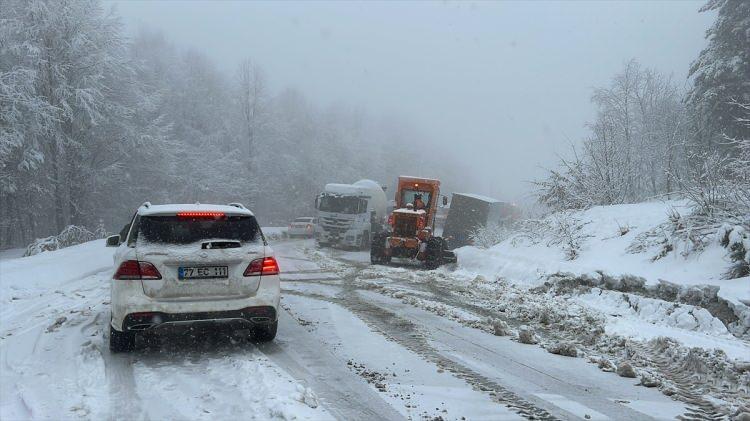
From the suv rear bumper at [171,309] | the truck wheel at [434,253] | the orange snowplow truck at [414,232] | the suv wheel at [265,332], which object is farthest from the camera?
the orange snowplow truck at [414,232]

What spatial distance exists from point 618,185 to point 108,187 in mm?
30086

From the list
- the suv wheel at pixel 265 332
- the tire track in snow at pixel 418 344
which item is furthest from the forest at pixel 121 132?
the suv wheel at pixel 265 332

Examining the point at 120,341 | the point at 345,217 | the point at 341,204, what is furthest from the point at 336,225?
the point at 120,341

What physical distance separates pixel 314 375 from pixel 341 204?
22.2 m

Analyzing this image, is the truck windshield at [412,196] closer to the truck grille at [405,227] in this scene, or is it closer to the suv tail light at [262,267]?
the truck grille at [405,227]

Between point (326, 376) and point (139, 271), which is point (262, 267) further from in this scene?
point (326, 376)

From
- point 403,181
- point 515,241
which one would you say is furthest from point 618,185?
point 403,181

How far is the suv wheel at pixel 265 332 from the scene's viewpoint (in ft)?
21.4

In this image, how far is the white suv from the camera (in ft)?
18.6

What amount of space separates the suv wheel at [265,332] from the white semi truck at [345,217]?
65.8 ft

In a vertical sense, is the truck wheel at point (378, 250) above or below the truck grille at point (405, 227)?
below

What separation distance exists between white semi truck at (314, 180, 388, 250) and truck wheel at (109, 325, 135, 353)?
68.1ft

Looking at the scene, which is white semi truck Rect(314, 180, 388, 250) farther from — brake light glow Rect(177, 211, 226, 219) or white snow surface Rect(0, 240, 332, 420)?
brake light glow Rect(177, 211, 226, 219)

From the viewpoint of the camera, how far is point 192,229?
6.10 m
